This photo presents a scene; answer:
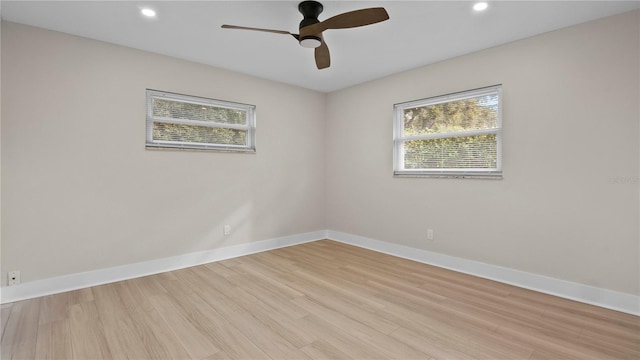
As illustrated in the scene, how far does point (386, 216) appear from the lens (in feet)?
14.0

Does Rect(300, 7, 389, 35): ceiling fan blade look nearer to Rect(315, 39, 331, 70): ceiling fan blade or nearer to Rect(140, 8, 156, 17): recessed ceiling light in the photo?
Rect(315, 39, 331, 70): ceiling fan blade

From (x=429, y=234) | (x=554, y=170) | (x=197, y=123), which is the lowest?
(x=429, y=234)

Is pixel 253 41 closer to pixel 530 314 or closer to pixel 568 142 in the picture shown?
pixel 568 142

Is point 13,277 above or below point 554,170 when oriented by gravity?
below

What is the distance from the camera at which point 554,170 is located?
2826 mm

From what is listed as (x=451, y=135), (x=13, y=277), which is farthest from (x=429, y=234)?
(x=13, y=277)

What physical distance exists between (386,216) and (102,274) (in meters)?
Answer: 3.47

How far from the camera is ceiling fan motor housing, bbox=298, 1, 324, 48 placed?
2.36 meters

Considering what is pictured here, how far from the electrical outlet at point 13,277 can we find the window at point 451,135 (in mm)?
4195

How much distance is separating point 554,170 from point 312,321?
2.65 m

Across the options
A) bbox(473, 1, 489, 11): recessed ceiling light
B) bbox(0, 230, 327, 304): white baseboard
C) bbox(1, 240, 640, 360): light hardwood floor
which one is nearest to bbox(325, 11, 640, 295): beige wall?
bbox(1, 240, 640, 360): light hardwood floor

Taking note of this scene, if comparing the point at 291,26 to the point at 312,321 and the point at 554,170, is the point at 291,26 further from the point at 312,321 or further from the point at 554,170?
the point at 554,170

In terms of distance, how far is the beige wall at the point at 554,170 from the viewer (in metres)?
2.50

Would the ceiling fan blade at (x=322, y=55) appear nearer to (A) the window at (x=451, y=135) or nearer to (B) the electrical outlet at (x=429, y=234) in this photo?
(A) the window at (x=451, y=135)
